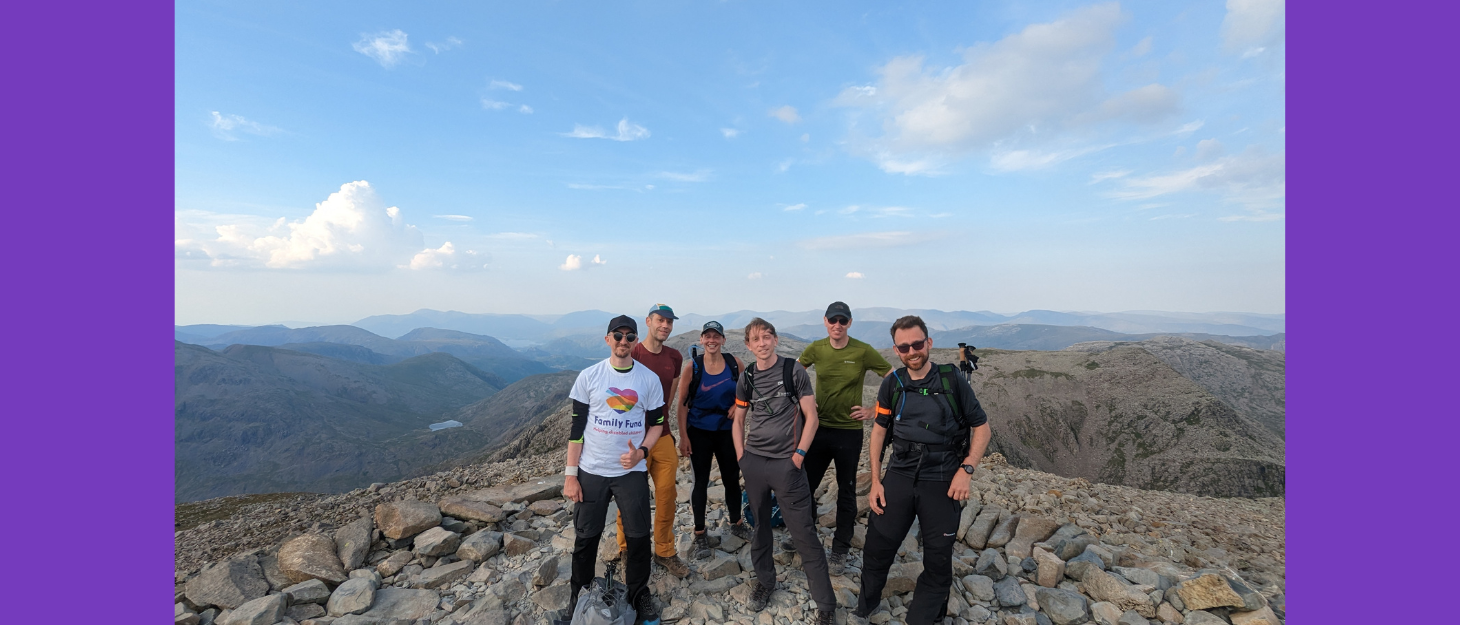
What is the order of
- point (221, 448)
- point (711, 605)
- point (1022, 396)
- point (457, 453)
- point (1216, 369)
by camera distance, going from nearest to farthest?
1. point (711, 605)
2. point (1022, 396)
3. point (1216, 369)
4. point (457, 453)
5. point (221, 448)

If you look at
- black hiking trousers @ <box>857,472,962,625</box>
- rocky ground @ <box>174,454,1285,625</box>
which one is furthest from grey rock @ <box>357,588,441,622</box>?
black hiking trousers @ <box>857,472,962,625</box>

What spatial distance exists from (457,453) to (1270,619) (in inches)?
6442

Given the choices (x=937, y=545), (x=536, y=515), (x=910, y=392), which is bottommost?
(x=536, y=515)

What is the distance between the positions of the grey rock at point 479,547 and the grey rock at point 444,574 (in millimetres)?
141

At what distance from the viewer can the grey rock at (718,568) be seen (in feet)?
22.3

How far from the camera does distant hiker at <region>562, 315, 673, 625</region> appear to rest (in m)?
5.66

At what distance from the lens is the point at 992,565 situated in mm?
7461

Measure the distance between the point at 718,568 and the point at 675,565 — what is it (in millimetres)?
601

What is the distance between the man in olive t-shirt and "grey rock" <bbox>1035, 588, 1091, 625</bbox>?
2.64 m

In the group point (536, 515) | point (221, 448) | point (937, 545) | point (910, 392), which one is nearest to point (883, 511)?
point (937, 545)

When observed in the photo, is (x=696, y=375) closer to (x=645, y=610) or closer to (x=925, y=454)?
(x=645, y=610)

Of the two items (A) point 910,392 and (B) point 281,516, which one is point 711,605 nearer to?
(A) point 910,392

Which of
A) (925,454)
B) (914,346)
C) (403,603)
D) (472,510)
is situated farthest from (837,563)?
(472,510)

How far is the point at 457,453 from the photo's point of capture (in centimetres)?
14112
